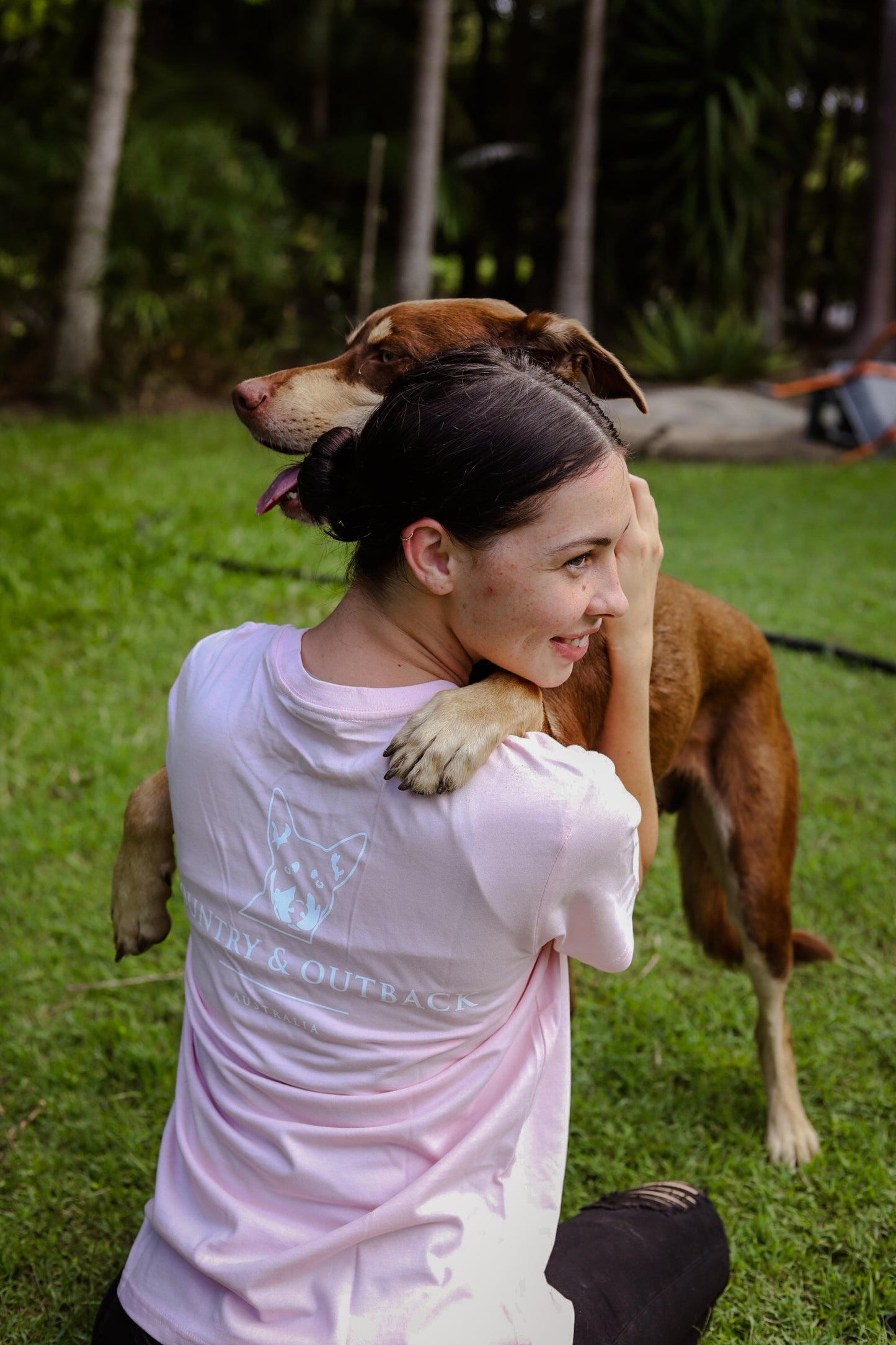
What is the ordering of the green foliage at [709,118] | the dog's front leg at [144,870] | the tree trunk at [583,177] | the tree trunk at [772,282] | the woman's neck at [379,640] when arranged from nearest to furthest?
the woman's neck at [379,640] → the dog's front leg at [144,870] → the tree trunk at [583,177] → the green foliage at [709,118] → the tree trunk at [772,282]

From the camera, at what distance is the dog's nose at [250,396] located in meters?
2.31

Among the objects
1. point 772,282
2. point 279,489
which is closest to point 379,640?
point 279,489

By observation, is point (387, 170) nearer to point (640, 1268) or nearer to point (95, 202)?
point (95, 202)

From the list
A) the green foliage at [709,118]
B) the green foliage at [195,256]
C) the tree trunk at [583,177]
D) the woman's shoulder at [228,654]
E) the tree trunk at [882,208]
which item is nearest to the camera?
the woman's shoulder at [228,654]

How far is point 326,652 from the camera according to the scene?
57.7 inches

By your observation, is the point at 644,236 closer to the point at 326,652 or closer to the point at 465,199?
the point at 465,199

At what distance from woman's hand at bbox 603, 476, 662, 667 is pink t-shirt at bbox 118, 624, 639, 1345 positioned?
0.44 m

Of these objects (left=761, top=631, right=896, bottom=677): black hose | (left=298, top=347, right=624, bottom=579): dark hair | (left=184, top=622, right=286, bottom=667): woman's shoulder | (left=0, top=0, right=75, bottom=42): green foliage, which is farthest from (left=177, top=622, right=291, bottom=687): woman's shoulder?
(left=0, top=0, right=75, bottom=42): green foliage

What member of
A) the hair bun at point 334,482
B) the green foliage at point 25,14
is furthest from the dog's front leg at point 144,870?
the green foliage at point 25,14

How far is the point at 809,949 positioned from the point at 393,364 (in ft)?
6.21

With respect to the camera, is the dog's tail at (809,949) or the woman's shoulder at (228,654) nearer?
the woman's shoulder at (228,654)

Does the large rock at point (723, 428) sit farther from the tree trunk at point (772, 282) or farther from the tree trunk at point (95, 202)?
the tree trunk at point (95, 202)

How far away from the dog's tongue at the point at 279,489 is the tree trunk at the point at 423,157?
31.0 ft

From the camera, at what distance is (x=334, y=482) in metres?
1.55
